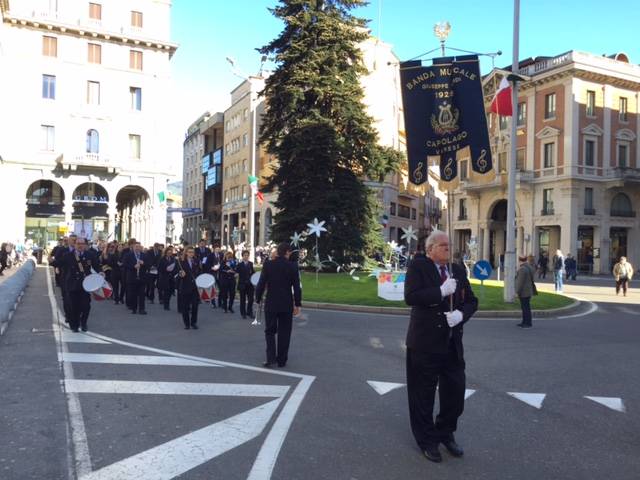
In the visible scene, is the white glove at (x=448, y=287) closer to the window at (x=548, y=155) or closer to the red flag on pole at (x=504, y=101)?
the red flag on pole at (x=504, y=101)

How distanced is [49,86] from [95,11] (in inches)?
325

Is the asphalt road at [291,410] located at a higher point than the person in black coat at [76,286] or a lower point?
lower

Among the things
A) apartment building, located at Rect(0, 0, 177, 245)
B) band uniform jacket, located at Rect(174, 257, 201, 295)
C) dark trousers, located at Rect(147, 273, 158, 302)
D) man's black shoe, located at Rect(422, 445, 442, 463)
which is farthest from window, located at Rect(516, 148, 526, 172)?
man's black shoe, located at Rect(422, 445, 442, 463)

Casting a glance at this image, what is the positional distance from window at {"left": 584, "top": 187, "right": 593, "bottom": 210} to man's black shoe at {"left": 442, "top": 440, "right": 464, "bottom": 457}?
1870 inches

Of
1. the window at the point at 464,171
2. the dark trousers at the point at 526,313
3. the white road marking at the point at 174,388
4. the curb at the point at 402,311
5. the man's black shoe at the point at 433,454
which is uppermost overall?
the window at the point at 464,171

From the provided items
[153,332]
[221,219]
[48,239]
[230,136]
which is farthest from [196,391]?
[221,219]

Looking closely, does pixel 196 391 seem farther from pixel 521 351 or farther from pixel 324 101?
pixel 324 101

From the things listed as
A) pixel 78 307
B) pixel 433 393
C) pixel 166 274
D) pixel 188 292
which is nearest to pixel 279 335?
pixel 433 393

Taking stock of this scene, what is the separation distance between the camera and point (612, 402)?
21.5 ft

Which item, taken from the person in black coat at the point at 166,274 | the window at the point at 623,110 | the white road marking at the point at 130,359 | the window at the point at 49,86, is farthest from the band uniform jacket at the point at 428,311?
the window at the point at 49,86

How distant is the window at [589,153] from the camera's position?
157 feet

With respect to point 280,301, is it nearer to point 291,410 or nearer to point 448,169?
point 291,410

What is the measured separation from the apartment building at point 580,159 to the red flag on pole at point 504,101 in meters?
28.3

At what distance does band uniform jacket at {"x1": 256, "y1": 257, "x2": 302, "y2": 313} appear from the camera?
8281mm
